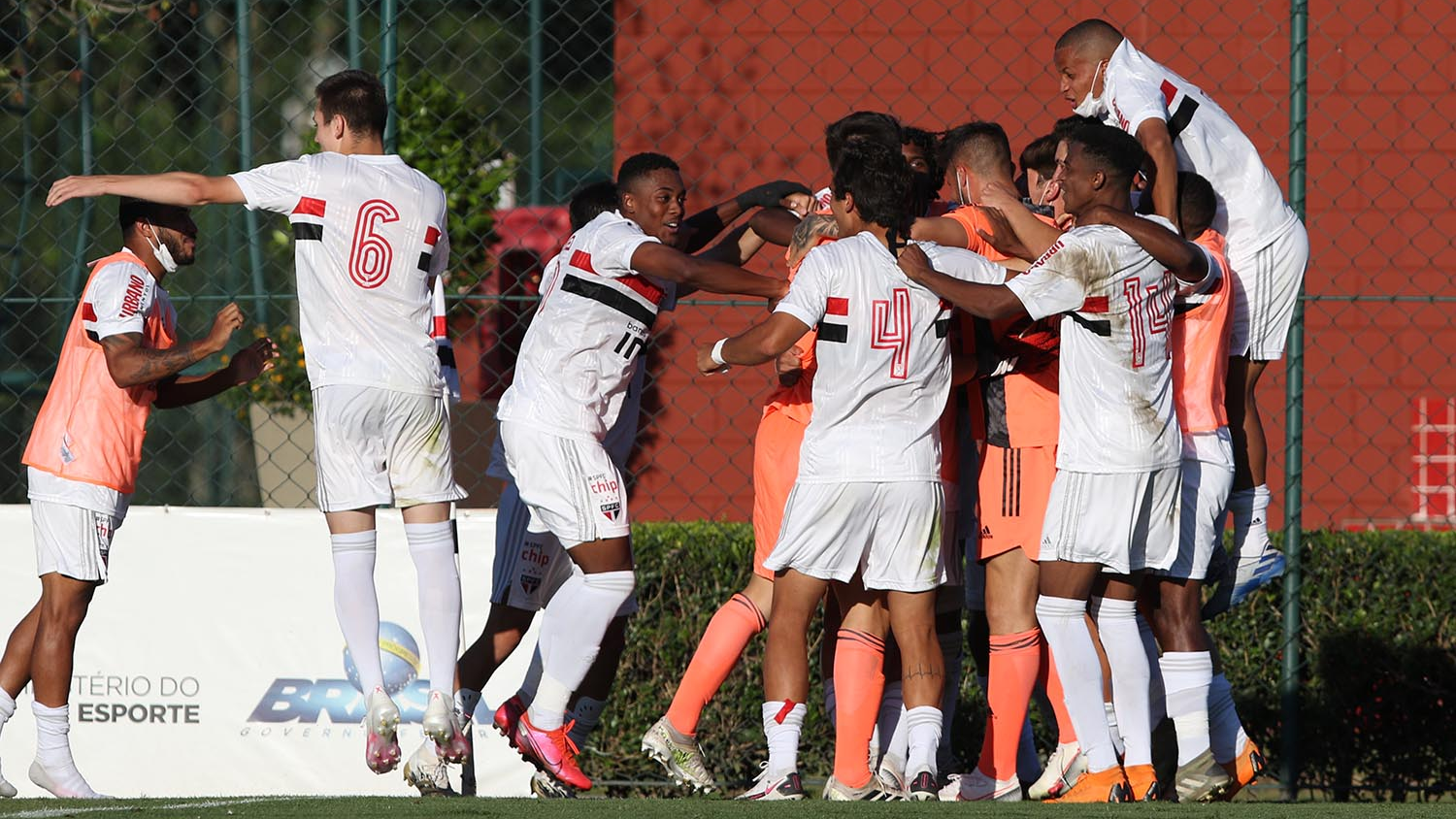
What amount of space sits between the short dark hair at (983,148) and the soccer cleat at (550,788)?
7.67 ft

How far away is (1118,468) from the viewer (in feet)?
15.5

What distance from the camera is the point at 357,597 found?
5035 millimetres

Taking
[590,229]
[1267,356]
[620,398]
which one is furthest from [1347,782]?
[590,229]

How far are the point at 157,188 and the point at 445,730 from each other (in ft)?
5.89

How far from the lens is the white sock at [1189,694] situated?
16.4ft

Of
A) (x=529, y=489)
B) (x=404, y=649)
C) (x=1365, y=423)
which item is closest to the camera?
(x=529, y=489)

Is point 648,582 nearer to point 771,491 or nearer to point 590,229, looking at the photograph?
point 771,491

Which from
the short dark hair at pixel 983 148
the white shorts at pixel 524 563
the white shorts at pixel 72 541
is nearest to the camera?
the short dark hair at pixel 983 148

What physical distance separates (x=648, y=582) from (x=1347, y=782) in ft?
9.08

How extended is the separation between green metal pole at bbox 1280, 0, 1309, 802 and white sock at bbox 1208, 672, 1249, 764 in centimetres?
95

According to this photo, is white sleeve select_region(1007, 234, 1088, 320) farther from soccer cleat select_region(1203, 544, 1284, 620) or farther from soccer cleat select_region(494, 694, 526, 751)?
soccer cleat select_region(494, 694, 526, 751)

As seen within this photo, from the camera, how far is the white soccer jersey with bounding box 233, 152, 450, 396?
16.6 ft

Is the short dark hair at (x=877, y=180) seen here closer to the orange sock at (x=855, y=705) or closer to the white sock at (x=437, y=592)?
the orange sock at (x=855, y=705)

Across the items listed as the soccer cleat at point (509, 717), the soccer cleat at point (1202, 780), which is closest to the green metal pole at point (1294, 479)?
the soccer cleat at point (1202, 780)
